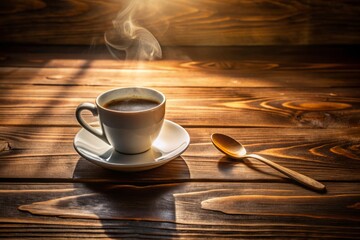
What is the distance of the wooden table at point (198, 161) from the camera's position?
2.01ft

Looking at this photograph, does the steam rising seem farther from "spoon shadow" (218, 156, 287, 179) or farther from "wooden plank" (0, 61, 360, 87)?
"spoon shadow" (218, 156, 287, 179)

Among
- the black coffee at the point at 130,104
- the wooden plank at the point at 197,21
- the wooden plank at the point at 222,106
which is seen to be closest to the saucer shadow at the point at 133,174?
the black coffee at the point at 130,104

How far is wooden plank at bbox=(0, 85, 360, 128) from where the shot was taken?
100cm

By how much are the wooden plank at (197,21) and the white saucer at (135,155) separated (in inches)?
42.1

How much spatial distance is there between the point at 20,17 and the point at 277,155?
149cm

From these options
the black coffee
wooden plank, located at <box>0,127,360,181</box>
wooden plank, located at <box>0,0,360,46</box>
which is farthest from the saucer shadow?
wooden plank, located at <box>0,0,360,46</box>

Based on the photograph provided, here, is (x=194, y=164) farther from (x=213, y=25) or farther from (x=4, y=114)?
(x=213, y=25)

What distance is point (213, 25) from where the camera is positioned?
183cm

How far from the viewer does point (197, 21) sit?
1827 mm

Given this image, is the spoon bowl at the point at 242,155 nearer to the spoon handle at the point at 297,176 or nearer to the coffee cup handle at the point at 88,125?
the spoon handle at the point at 297,176

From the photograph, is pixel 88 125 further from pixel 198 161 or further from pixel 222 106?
pixel 222 106

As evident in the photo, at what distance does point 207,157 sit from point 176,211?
0.20 m

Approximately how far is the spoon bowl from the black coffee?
0.15m

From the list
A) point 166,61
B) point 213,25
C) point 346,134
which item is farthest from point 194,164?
point 213,25
